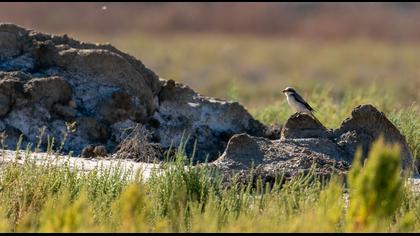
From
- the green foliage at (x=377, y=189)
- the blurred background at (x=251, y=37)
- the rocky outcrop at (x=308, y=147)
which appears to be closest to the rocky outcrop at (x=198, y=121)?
the rocky outcrop at (x=308, y=147)

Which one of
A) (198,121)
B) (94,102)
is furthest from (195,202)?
(198,121)

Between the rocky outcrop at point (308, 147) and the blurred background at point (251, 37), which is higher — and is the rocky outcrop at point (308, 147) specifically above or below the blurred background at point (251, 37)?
below

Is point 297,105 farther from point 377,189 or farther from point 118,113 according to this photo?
point 377,189

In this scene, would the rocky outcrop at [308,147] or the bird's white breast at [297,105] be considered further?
the bird's white breast at [297,105]

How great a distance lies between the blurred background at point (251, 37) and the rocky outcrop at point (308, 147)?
21.7m

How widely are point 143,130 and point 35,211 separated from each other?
310cm

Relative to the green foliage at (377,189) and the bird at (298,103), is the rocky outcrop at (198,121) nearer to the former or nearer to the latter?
the bird at (298,103)

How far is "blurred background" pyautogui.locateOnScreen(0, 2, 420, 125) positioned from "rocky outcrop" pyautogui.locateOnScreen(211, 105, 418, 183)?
21.7m

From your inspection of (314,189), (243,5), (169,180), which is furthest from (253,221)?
(243,5)

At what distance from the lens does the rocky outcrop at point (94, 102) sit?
12.6 meters

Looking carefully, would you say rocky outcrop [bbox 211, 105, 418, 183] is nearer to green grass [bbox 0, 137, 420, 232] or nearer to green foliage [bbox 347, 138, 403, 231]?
green grass [bbox 0, 137, 420, 232]

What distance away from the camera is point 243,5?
71938 millimetres

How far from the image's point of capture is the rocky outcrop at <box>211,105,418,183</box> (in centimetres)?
1086

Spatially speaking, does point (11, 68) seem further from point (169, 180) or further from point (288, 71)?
point (288, 71)
